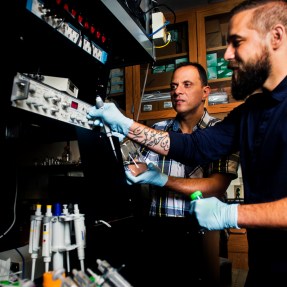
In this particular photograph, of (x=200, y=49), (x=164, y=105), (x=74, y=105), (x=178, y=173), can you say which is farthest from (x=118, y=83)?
(x=74, y=105)

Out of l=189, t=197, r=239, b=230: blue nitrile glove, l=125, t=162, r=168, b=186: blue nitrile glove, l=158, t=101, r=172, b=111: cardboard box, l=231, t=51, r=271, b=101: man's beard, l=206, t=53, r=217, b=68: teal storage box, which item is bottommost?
l=189, t=197, r=239, b=230: blue nitrile glove

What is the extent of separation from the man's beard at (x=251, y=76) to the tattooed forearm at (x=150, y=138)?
0.34 meters

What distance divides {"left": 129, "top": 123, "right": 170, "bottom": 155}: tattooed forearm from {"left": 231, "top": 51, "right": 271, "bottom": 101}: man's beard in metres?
0.34

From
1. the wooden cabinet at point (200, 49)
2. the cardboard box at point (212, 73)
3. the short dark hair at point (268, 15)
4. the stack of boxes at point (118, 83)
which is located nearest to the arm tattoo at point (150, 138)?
the short dark hair at point (268, 15)

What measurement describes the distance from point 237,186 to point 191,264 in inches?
67.4

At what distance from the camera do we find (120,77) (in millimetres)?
2750

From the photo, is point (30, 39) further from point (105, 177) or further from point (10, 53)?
point (105, 177)

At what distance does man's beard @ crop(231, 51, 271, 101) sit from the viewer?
983mm

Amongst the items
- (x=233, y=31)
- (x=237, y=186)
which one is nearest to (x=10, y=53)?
(x=233, y=31)

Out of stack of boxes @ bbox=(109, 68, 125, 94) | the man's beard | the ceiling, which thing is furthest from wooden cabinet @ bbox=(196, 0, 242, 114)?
the man's beard

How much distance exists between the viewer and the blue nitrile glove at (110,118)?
37.7 inches

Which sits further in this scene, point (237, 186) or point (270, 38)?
point (237, 186)

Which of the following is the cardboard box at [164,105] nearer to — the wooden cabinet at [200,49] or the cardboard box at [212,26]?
the wooden cabinet at [200,49]

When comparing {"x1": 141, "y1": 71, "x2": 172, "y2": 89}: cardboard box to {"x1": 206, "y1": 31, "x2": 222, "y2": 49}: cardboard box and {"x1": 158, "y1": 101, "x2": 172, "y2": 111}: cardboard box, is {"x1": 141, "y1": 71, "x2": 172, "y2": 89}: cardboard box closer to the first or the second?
{"x1": 158, "y1": 101, "x2": 172, "y2": 111}: cardboard box
